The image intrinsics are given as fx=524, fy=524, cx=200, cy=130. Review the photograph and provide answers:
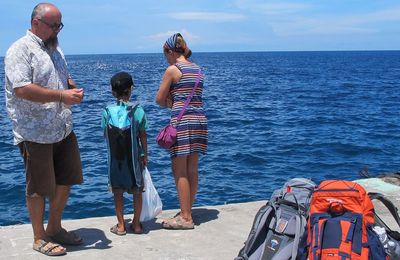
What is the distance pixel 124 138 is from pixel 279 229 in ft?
5.44

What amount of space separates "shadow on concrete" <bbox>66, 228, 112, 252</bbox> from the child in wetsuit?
49 centimetres

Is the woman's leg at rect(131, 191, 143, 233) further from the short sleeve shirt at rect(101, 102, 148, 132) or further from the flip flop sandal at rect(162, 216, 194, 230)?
the short sleeve shirt at rect(101, 102, 148, 132)

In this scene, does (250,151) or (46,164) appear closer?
(46,164)

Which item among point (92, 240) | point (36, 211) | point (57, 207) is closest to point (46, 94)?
point (36, 211)

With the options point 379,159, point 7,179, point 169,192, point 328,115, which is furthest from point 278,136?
point 7,179

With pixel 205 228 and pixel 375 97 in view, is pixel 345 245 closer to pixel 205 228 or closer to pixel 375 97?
pixel 205 228

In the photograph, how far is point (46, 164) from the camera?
170 inches

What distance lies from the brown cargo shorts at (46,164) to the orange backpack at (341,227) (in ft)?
6.93

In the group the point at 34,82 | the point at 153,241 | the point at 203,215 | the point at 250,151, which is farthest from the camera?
the point at 250,151

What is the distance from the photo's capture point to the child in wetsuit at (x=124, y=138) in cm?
480

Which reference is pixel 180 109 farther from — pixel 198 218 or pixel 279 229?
pixel 279 229

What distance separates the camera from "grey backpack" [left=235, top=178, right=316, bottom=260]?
3.92 meters

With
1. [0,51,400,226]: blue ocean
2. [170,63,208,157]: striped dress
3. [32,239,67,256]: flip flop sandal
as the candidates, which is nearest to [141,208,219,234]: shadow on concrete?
[170,63,208,157]: striped dress

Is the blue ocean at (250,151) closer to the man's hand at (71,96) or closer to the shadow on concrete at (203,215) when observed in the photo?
the shadow on concrete at (203,215)
